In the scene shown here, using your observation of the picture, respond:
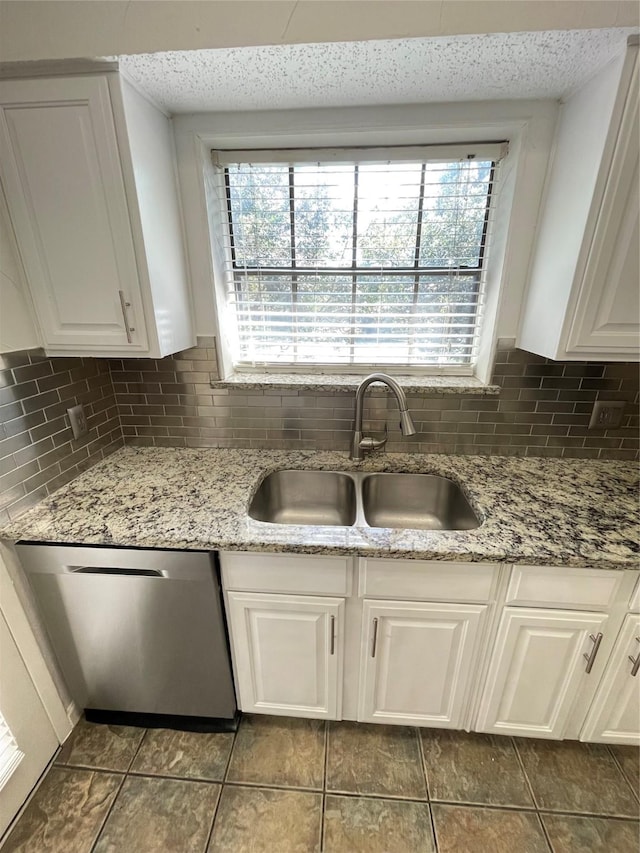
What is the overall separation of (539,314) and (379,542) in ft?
3.28

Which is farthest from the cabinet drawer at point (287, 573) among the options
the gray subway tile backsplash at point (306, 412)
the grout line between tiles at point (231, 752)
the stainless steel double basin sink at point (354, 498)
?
the grout line between tiles at point (231, 752)

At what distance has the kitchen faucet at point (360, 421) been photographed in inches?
47.9

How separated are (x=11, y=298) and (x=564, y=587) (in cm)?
194

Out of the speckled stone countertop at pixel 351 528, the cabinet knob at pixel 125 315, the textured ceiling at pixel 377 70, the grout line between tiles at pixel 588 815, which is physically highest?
the textured ceiling at pixel 377 70

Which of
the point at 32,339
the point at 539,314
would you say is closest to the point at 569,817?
the point at 539,314

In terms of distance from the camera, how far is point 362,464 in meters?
1.50

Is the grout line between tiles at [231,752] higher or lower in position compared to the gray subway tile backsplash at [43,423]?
lower

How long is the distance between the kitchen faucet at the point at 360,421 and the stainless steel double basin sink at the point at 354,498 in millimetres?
112

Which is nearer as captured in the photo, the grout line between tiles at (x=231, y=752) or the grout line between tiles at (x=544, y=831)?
the grout line between tiles at (x=544, y=831)

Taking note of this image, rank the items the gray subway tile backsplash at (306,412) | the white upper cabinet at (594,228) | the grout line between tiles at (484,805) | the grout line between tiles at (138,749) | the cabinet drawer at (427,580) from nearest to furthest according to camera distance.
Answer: the white upper cabinet at (594,228) < the cabinet drawer at (427,580) < the grout line between tiles at (484,805) < the grout line between tiles at (138,749) < the gray subway tile backsplash at (306,412)

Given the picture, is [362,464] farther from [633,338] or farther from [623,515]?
[633,338]

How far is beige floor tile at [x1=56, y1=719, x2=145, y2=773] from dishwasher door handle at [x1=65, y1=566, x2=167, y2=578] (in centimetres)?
78

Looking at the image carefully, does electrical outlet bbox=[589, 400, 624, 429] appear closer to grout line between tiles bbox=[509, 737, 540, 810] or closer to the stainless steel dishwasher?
grout line between tiles bbox=[509, 737, 540, 810]

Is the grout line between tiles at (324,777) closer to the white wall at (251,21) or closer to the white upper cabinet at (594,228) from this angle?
the white upper cabinet at (594,228)
